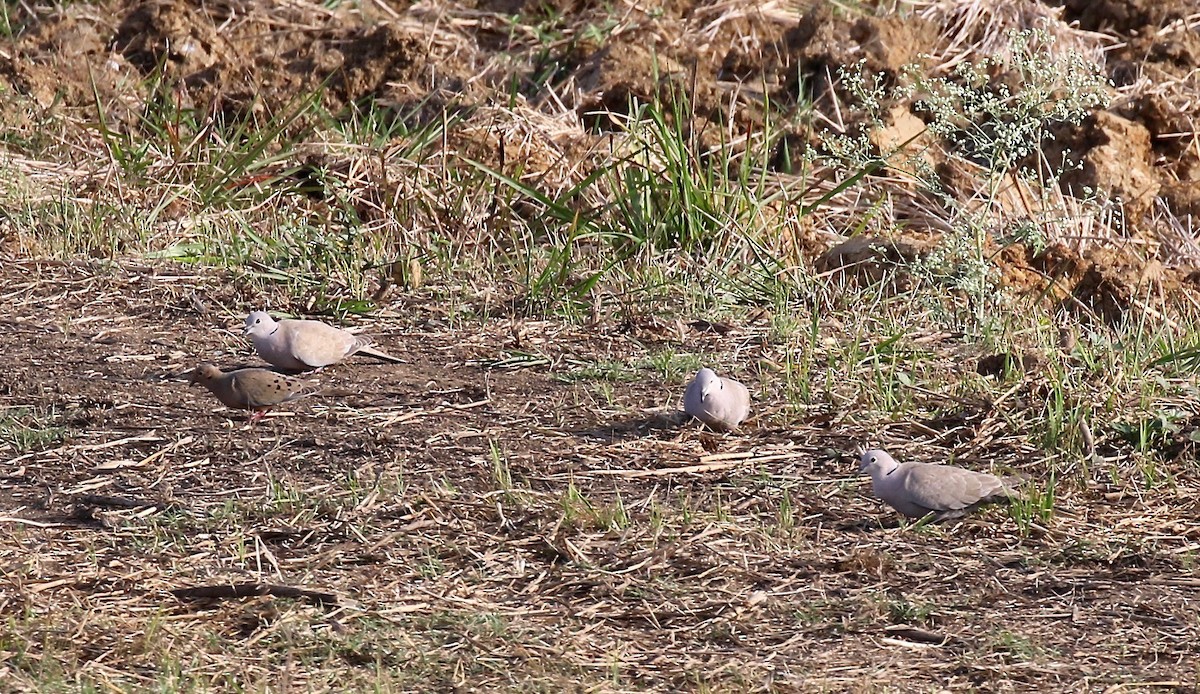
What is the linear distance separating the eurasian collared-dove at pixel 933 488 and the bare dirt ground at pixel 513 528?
8cm

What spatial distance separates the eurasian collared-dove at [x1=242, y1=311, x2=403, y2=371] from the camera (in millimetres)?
5156

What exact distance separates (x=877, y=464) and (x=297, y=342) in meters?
1.95

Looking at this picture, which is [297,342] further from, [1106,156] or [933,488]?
[1106,156]

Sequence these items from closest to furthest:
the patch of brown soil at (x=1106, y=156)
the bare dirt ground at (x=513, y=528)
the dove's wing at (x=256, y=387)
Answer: the bare dirt ground at (x=513, y=528)
the dove's wing at (x=256, y=387)
the patch of brown soil at (x=1106, y=156)

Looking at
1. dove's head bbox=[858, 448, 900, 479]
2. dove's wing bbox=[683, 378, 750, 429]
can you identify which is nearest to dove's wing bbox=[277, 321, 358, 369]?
dove's wing bbox=[683, 378, 750, 429]

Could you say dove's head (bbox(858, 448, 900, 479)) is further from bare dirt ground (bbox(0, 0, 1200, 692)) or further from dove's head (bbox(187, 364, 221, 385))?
dove's head (bbox(187, 364, 221, 385))

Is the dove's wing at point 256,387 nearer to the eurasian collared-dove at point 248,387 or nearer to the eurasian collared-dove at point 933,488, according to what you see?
the eurasian collared-dove at point 248,387

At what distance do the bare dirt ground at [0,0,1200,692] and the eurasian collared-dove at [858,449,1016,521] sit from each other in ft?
0.25

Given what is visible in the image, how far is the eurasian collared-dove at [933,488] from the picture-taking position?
4055 millimetres

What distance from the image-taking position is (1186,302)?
632cm

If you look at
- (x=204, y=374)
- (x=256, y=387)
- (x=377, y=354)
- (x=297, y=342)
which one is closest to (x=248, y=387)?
(x=256, y=387)

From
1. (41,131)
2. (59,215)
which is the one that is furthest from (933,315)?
(41,131)

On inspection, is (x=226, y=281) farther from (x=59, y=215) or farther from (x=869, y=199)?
(x=869, y=199)

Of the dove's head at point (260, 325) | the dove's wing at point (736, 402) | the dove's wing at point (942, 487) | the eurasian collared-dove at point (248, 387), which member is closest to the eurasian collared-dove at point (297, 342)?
the dove's head at point (260, 325)
